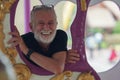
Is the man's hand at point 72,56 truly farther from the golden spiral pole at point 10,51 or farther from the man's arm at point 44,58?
the golden spiral pole at point 10,51

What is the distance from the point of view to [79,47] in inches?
31.6

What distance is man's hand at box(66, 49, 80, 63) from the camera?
0.81 meters

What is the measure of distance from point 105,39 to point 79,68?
19 centimetres

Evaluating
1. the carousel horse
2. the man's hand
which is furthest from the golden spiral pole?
the man's hand

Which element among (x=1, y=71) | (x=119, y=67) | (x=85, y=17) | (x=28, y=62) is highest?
(x=1, y=71)

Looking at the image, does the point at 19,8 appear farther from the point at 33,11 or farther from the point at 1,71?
the point at 1,71

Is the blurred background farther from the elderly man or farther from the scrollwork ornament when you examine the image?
the scrollwork ornament

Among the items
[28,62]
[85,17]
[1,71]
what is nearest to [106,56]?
[85,17]

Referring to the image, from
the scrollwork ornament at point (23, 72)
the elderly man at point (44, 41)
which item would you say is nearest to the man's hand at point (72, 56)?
the elderly man at point (44, 41)

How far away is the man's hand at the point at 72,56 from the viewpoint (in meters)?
0.81

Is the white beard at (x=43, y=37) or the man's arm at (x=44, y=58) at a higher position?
the white beard at (x=43, y=37)

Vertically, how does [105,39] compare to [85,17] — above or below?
below

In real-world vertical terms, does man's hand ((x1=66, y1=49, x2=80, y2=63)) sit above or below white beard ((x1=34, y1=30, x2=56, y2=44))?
below

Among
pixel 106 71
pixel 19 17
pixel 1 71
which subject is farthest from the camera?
pixel 106 71
